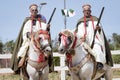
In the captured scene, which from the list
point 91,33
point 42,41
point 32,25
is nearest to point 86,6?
point 91,33

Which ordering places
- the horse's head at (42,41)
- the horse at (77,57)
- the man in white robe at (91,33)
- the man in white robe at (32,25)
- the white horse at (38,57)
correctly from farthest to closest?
the man in white robe at (32,25), the man in white robe at (91,33), the white horse at (38,57), the horse's head at (42,41), the horse at (77,57)

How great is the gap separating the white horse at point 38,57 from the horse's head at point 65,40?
1.43 feet

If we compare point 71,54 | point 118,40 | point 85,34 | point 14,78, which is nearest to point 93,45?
point 85,34

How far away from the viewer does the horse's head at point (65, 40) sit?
9.94m

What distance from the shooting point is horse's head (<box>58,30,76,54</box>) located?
9938 millimetres

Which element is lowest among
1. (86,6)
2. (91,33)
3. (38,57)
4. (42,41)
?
(38,57)

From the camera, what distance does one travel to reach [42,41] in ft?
34.2

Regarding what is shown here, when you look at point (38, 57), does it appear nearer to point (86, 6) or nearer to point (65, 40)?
point (65, 40)

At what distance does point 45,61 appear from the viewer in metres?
11.0

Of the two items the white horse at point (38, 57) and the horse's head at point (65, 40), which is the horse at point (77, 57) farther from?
the white horse at point (38, 57)

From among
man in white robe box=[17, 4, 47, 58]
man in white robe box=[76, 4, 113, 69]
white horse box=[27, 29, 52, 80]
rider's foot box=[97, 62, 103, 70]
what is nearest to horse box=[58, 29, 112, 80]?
rider's foot box=[97, 62, 103, 70]

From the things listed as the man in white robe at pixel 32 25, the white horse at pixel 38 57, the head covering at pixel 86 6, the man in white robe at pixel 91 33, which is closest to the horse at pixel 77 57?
the man in white robe at pixel 91 33

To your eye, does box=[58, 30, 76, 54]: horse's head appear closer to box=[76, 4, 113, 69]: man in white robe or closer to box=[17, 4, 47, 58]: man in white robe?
box=[76, 4, 113, 69]: man in white robe

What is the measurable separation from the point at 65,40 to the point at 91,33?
1537 millimetres
